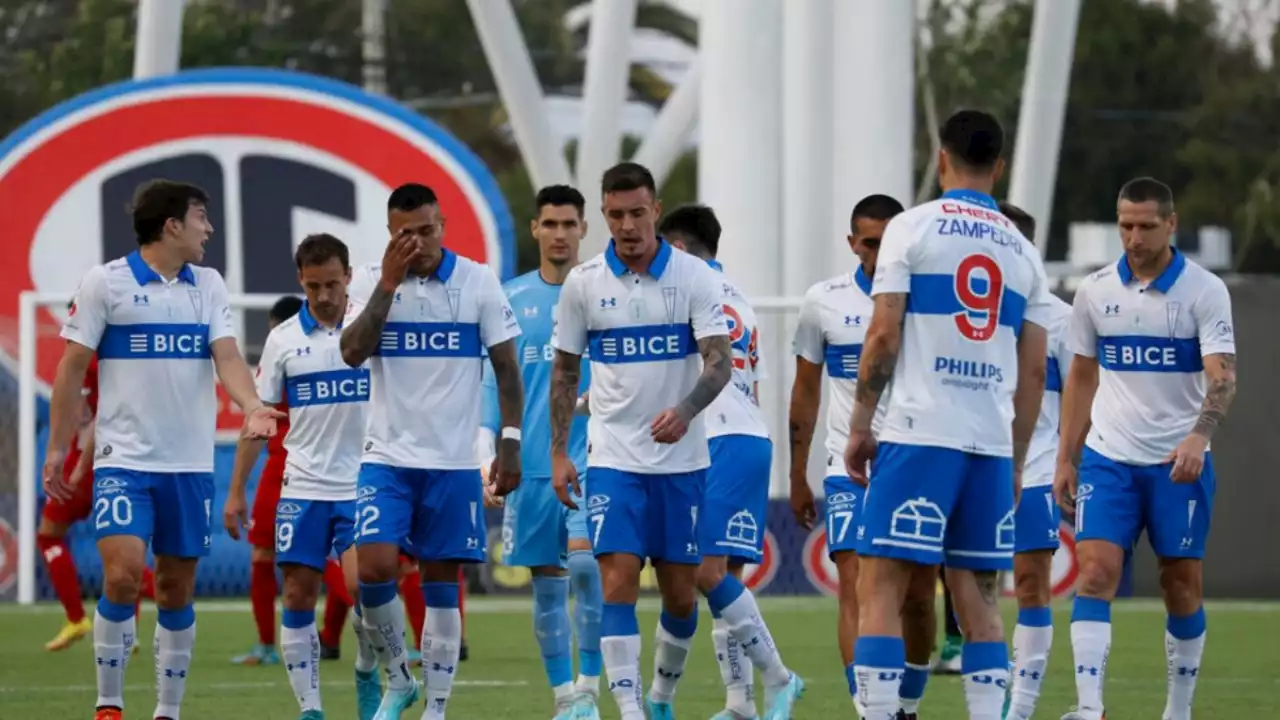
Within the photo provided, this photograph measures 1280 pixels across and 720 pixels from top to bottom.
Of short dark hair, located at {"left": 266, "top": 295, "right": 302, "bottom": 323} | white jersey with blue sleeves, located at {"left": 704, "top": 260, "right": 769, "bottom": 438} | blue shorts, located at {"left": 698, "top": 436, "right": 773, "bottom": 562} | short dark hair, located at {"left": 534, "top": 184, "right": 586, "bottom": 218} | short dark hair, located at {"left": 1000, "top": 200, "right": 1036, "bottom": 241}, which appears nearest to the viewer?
blue shorts, located at {"left": 698, "top": 436, "right": 773, "bottom": 562}

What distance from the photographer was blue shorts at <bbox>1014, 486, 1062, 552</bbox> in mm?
11344

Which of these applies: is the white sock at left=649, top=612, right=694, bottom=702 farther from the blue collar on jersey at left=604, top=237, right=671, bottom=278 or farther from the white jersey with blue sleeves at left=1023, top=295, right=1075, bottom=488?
the white jersey with blue sleeves at left=1023, top=295, right=1075, bottom=488

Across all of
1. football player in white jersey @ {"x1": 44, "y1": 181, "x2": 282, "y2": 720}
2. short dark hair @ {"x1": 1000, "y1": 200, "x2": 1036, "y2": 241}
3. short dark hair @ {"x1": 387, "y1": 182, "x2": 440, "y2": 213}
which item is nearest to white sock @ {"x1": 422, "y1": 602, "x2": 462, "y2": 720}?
football player in white jersey @ {"x1": 44, "y1": 181, "x2": 282, "y2": 720}

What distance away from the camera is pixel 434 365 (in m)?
10.2

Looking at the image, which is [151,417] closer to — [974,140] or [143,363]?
[143,363]

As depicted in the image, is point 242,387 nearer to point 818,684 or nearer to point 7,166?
point 818,684

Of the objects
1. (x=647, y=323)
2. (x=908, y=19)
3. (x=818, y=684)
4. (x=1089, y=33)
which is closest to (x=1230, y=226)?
(x=1089, y=33)

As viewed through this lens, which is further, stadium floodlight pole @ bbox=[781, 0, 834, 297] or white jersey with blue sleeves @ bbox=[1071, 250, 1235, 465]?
stadium floodlight pole @ bbox=[781, 0, 834, 297]

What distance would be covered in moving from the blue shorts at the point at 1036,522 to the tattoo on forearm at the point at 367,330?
3081mm

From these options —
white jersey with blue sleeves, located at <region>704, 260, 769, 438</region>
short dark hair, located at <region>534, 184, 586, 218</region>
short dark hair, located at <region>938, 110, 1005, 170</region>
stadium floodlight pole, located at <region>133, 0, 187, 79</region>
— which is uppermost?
stadium floodlight pole, located at <region>133, 0, 187, 79</region>

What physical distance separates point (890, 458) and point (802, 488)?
6.49ft

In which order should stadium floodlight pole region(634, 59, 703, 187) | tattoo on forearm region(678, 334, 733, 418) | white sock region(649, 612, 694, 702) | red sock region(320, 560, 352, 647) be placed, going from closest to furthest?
1. tattoo on forearm region(678, 334, 733, 418)
2. white sock region(649, 612, 694, 702)
3. red sock region(320, 560, 352, 647)
4. stadium floodlight pole region(634, 59, 703, 187)

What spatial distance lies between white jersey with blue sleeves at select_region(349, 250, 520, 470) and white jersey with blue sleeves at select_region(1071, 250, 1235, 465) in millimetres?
2502

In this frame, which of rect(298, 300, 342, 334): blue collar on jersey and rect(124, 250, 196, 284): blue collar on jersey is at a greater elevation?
rect(124, 250, 196, 284): blue collar on jersey
